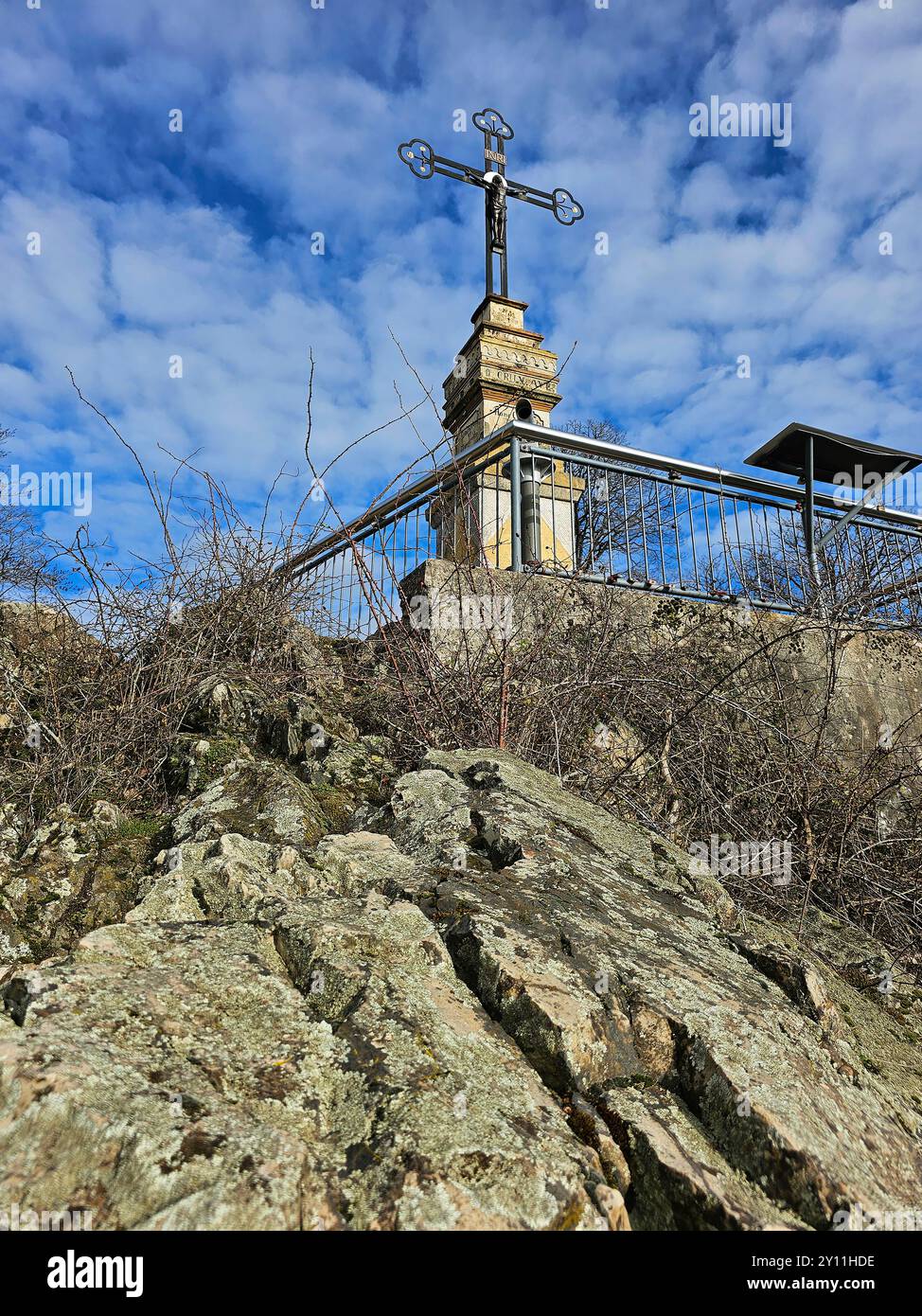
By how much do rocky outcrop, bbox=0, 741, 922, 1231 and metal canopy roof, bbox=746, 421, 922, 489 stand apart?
500 centimetres

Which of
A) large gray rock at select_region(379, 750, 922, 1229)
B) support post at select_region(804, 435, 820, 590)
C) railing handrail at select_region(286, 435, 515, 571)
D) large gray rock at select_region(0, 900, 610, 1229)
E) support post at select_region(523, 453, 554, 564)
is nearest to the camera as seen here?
large gray rock at select_region(0, 900, 610, 1229)

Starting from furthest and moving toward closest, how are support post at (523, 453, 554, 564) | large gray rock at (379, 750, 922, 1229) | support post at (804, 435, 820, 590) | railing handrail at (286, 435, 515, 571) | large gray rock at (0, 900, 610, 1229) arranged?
support post at (804, 435, 820, 590), support post at (523, 453, 554, 564), railing handrail at (286, 435, 515, 571), large gray rock at (379, 750, 922, 1229), large gray rock at (0, 900, 610, 1229)

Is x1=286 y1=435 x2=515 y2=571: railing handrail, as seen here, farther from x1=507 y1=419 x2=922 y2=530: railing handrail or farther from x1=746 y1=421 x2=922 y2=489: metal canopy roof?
x1=746 y1=421 x2=922 y2=489: metal canopy roof

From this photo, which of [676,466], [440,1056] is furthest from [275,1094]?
[676,466]

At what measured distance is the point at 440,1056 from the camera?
1.31 metres

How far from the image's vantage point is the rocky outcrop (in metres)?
1.01

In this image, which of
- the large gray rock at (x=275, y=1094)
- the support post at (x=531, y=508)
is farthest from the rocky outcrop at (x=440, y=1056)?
the support post at (x=531, y=508)

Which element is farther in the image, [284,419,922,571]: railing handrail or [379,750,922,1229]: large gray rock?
[284,419,922,571]: railing handrail

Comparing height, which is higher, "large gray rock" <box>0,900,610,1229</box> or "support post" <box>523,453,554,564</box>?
"support post" <box>523,453,554,564</box>

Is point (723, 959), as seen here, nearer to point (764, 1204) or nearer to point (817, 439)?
point (764, 1204)

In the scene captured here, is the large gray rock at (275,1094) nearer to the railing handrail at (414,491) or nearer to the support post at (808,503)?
the railing handrail at (414,491)

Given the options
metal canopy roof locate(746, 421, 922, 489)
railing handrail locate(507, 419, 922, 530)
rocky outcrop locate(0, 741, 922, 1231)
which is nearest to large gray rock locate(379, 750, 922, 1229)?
rocky outcrop locate(0, 741, 922, 1231)

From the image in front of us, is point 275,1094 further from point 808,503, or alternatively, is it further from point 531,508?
point 808,503

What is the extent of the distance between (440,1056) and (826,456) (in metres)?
6.30
